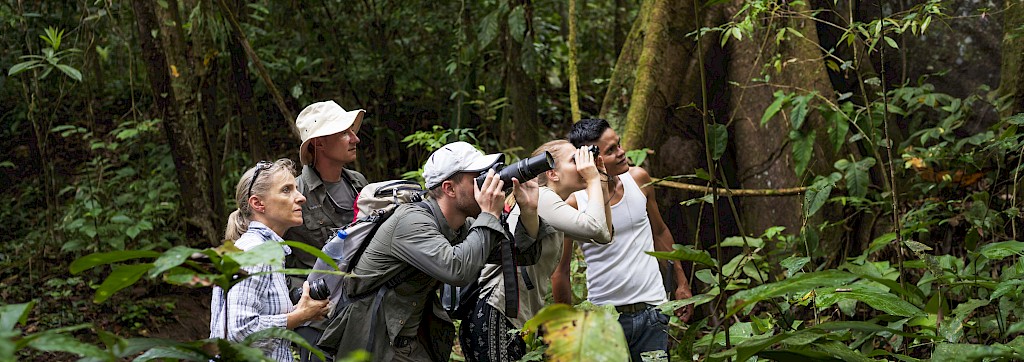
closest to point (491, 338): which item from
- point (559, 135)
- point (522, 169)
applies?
point (522, 169)

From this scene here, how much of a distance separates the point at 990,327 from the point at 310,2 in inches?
287

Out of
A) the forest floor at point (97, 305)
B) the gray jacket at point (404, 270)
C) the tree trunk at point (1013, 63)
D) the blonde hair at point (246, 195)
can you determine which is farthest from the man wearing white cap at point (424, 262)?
the forest floor at point (97, 305)

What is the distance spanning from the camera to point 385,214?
2734 mm

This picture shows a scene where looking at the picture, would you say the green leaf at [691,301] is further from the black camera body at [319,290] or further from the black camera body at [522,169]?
the black camera body at [319,290]

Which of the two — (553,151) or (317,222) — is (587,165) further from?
(317,222)

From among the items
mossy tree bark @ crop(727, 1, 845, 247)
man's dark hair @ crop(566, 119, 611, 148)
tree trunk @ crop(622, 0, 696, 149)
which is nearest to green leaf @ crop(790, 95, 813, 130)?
mossy tree bark @ crop(727, 1, 845, 247)

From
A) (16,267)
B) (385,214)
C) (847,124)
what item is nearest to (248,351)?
(385,214)

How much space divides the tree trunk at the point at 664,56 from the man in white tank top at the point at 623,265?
1895mm

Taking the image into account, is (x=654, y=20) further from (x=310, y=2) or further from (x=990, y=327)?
(x=310, y=2)

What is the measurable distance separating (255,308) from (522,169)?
0.88 metres

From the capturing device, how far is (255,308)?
2.57 metres

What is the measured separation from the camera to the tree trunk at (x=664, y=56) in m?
5.57

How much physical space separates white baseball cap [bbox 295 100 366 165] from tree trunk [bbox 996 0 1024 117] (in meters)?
3.38

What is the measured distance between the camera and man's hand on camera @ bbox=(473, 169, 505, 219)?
269 centimetres
